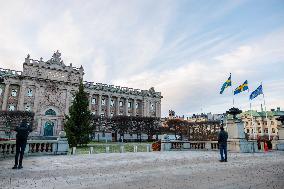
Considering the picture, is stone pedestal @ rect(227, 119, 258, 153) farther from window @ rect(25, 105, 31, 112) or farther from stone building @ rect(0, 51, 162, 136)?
window @ rect(25, 105, 31, 112)

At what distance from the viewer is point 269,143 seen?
24.6 m

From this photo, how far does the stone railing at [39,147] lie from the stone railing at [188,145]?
947cm

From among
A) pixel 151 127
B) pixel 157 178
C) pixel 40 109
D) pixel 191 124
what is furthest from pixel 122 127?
pixel 157 178

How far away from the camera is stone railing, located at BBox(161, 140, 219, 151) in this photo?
2092 cm

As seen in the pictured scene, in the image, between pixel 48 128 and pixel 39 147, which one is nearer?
pixel 39 147

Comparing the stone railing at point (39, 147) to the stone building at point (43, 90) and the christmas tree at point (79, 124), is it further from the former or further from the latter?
the stone building at point (43, 90)

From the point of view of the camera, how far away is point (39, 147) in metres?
14.9

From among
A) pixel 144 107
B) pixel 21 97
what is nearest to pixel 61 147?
pixel 21 97

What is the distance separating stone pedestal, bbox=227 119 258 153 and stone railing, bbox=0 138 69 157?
46.8 ft

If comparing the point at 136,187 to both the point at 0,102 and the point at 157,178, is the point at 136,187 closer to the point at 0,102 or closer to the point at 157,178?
the point at 157,178

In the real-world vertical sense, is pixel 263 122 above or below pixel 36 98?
below

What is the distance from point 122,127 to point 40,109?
20.3 m

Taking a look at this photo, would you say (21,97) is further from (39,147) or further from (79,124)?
(39,147)

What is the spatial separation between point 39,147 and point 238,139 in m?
16.2
